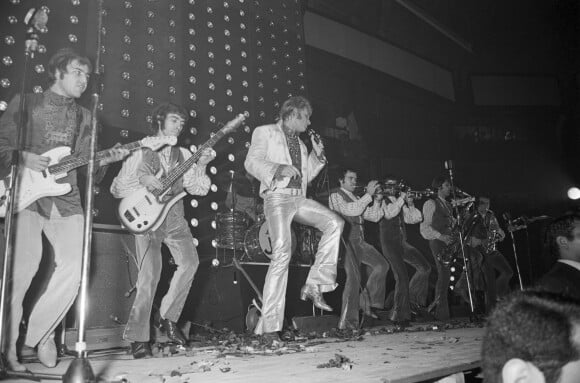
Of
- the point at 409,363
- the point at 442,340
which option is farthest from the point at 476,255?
the point at 409,363

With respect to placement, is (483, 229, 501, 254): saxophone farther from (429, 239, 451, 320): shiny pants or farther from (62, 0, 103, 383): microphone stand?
(62, 0, 103, 383): microphone stand

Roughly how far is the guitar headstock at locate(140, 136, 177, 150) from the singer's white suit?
731 millimetres

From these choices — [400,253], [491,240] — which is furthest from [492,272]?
[400,253]

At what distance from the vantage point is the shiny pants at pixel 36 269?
3203 mm

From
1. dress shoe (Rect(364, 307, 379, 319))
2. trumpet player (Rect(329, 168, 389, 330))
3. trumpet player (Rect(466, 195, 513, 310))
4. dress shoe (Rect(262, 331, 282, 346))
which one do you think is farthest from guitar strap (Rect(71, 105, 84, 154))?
trumpet player (Rect(466, 195, 513, 310))

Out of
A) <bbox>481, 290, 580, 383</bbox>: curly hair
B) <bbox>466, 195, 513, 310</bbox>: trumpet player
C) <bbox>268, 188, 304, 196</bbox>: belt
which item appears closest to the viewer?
<bbox>481, 290, 580, 383</bbox>: curly hair

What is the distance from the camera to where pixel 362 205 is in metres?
6.33

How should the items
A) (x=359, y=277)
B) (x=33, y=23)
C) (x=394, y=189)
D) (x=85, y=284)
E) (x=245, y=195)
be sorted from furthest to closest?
(x=394, y=189) → (x=359, y=277) → (x=245, y=195) → (x=33, y=23) → (x=85, y=284)

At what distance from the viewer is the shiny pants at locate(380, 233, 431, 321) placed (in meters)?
6.70

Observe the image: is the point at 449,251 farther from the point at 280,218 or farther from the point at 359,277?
the point at 280,218

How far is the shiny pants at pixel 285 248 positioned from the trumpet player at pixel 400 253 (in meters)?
2.46

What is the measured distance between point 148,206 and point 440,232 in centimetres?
512

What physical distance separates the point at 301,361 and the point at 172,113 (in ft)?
8.47

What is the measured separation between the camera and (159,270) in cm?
423
